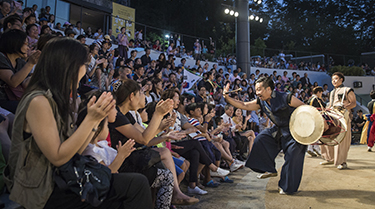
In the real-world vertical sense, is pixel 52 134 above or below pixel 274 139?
above

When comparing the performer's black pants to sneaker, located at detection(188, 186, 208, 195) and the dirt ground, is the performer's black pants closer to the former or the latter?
the dirt ground

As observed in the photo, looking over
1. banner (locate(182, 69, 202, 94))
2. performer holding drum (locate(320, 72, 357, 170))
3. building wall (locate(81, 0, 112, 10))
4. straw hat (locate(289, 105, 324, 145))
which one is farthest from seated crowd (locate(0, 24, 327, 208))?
building wall (locate(81, 0, 112, 10))

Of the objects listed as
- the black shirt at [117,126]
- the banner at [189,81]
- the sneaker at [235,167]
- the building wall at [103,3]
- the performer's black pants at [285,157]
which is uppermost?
the building wall at [103,3]

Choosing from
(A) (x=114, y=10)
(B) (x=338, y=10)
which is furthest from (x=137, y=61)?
(B) (x=338, y=10)

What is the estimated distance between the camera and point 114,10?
17250 millimetres

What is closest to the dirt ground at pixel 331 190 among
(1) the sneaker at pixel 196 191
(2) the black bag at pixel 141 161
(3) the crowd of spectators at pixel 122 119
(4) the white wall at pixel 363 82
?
(1) the sneaker at pixel 196 191

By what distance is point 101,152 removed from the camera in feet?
6.93

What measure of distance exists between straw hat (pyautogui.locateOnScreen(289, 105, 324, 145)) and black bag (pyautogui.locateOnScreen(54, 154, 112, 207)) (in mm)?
3081

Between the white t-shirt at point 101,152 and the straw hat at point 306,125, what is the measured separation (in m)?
2.74

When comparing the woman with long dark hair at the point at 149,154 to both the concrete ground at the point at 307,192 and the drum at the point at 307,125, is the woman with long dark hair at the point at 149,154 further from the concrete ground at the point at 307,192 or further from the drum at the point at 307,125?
the drum at the point at 307,125

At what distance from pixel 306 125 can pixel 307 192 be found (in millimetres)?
951

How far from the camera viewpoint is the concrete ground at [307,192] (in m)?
3.44

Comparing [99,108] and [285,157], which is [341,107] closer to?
[285,157]

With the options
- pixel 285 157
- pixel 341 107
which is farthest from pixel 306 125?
pixel 341 107
